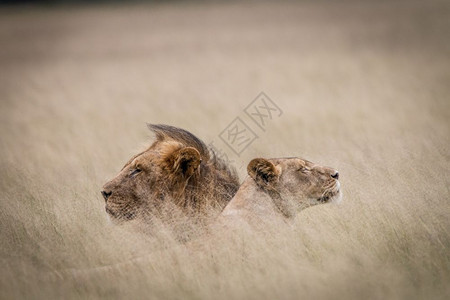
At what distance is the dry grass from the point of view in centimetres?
476

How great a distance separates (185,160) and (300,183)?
1176 mm

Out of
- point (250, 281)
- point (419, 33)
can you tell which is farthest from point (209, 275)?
point (419, 33)

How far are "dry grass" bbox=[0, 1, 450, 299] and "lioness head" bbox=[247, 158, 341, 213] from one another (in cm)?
23

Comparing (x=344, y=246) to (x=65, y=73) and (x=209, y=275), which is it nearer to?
(x=209, y=275)

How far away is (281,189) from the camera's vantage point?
5.68m

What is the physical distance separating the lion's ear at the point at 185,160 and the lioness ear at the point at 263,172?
1.68 feet

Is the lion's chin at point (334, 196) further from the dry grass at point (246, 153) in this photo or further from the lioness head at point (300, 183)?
the dry grass at point (246, 153)

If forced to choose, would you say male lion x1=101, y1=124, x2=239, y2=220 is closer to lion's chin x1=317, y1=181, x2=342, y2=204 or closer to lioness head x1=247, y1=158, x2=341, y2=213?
lioness head x1=247, y1=158, x2=341, y2=213

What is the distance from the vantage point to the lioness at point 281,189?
5.47 meters

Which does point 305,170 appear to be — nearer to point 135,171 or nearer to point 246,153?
point 135,171

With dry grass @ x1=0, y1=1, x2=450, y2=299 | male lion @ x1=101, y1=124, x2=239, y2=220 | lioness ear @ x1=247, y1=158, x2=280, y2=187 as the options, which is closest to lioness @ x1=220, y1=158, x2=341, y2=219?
lioness ear @ x1=247, y1=158, x2=280, y2=187

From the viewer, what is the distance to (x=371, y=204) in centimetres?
602

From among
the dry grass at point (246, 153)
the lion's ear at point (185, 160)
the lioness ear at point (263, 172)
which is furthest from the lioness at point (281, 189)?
the lion's ear at point (185, 160)

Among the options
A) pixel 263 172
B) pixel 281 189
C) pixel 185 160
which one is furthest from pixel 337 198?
pixel 185 160
